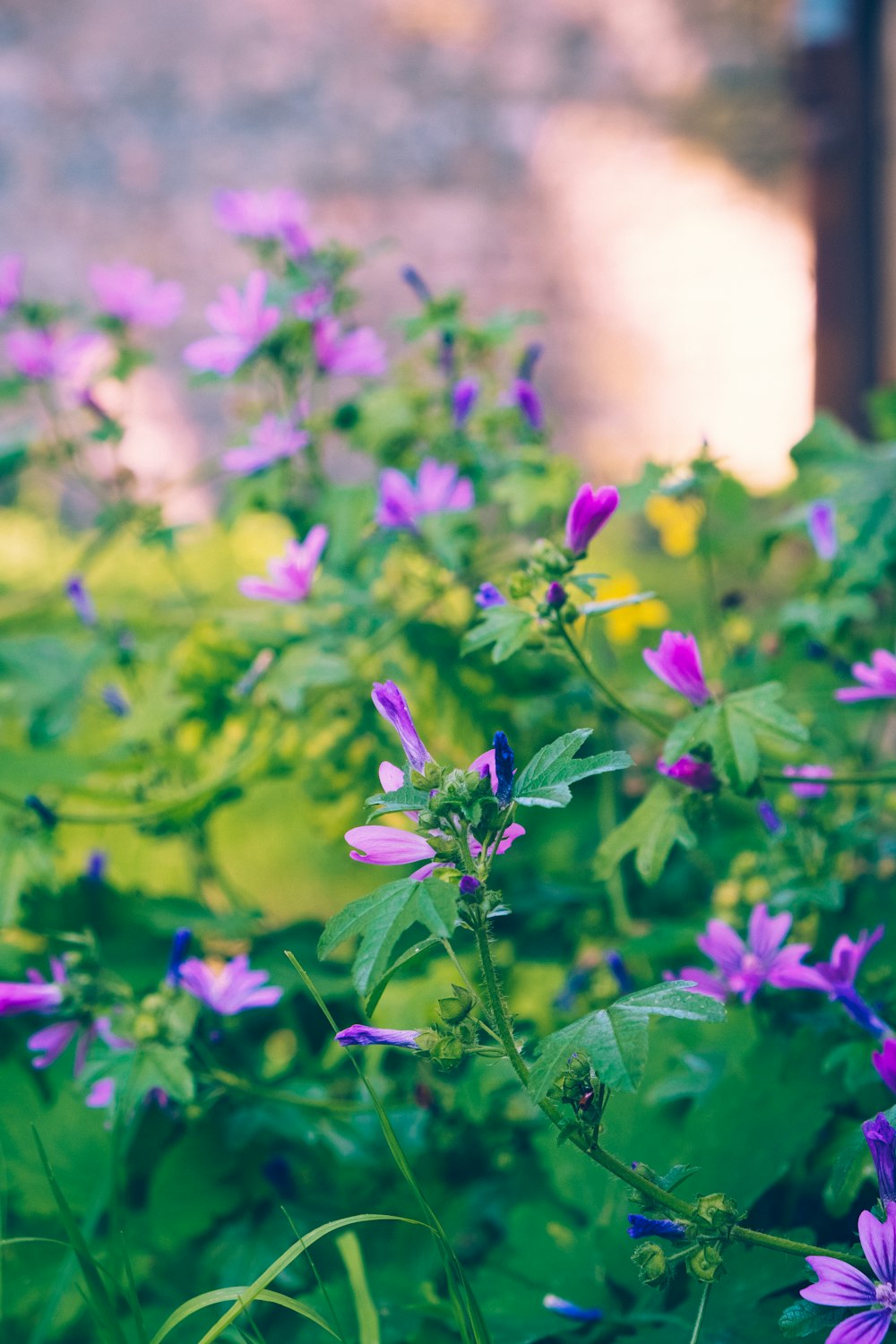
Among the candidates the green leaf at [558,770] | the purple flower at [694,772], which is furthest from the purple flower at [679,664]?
the green leaf at [558,770]

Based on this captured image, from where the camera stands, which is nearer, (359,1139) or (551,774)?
(551,774)

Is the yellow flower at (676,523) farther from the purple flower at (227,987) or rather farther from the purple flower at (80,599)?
the purple flower at (227,987)

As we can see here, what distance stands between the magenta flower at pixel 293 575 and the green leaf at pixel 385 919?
1.64ft

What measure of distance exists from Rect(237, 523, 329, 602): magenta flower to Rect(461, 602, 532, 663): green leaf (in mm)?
328

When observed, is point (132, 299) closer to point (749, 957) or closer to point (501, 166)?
point (749, 957)

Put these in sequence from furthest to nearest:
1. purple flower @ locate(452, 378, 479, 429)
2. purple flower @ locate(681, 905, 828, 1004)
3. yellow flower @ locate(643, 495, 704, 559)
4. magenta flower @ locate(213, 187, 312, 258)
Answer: yellow flower @ locate(643, 495, 704, 559) → magenta flower @ locate(213, 187, 312, 258) → purple flower @ locate(452, 378, 479, 429) → purple flower @ locate(681, 905, 828, 1004)

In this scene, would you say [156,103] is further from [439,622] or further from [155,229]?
[439,622]

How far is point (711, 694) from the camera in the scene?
85cm

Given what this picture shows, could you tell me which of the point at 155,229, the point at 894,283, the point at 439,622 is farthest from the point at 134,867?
the point at 155,229

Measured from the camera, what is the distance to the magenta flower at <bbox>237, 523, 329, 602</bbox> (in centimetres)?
108

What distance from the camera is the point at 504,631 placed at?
807 mm

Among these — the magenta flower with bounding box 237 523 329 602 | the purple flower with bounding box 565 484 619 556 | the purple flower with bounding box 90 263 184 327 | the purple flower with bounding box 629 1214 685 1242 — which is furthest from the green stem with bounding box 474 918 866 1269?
the purple flower with bounding box 90 263 184 327

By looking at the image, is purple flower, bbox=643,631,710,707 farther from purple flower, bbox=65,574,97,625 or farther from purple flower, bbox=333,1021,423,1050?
purple flower, bbox=65,574,97,625

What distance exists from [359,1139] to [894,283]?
2.53m
